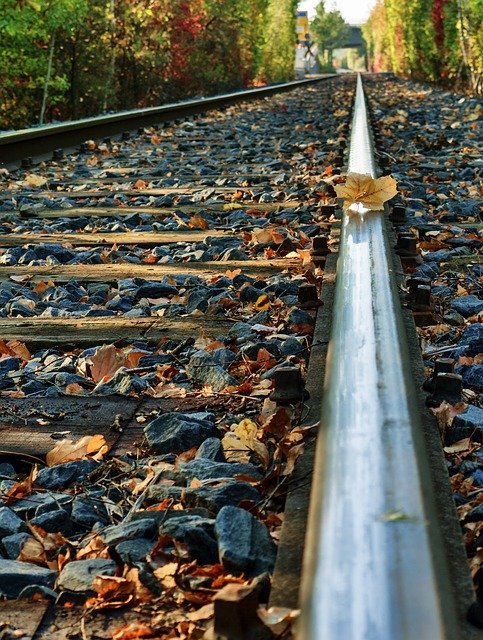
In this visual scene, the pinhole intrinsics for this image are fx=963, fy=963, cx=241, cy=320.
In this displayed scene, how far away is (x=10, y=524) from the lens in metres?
1.68

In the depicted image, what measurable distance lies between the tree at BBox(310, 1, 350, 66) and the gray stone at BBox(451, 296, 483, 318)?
330ft

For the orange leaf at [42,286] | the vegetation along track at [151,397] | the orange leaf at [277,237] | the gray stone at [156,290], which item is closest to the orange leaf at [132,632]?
the vegetation along track at [151,397]

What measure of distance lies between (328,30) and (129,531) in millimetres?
107667

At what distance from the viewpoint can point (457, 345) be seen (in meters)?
2.51

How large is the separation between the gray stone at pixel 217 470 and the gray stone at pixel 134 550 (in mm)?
260

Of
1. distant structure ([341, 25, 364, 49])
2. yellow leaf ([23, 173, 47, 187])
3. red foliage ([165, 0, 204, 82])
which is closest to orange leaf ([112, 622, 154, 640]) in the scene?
yellow leaf ([23, 173, 47, 187])

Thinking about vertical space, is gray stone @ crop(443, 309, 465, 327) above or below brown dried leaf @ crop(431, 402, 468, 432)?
below

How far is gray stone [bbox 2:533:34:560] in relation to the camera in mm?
1613

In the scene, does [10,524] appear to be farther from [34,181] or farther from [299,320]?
[34,181]

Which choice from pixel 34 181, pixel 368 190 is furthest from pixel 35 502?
pixel 34 181

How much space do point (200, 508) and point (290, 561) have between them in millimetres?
340

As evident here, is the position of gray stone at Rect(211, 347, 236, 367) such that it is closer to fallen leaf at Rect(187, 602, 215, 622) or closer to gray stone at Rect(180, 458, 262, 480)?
gray stone at Rect(180, 458, 262, 480)

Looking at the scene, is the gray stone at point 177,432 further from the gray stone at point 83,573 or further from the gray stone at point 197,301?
the gray stone at point 197,301

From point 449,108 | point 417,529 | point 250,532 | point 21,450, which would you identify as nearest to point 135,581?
point 250,532
